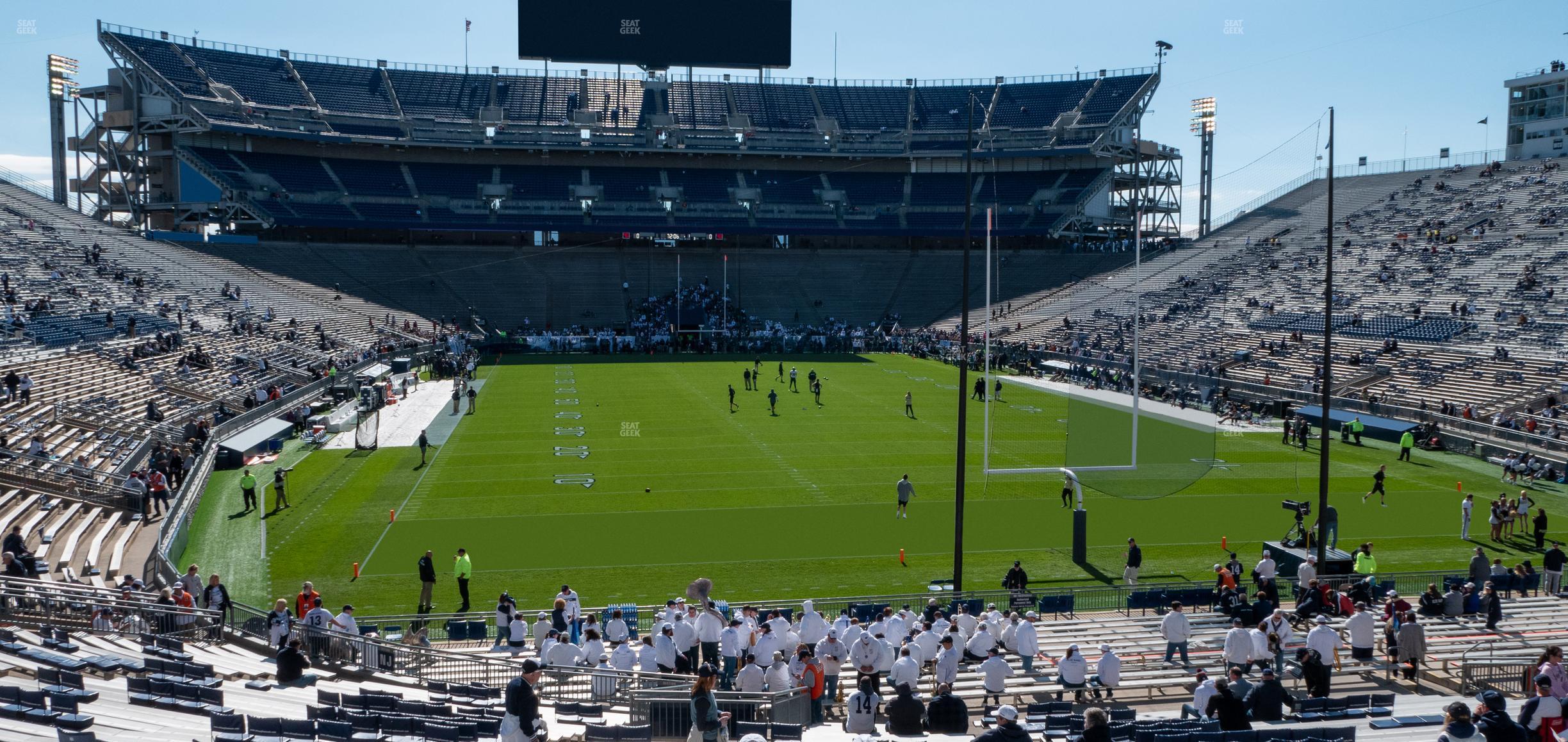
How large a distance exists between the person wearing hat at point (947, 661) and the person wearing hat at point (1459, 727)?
15.3 feet

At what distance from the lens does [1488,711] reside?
809cm

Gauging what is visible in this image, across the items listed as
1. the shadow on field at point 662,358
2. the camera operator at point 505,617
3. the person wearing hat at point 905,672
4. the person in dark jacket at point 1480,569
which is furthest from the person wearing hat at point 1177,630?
the shadow on field at point 662,358

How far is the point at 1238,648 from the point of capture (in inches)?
488

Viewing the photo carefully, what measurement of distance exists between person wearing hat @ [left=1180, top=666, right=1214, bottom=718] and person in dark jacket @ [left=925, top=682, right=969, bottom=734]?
212 cm

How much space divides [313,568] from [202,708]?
9269 mm

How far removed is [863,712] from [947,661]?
1549 millimetres

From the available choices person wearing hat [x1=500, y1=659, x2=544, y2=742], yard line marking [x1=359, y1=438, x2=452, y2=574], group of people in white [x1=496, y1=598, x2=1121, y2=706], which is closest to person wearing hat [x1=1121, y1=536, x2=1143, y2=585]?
group of people in white [x1=496, y1=598, x2=1121, y2=706]

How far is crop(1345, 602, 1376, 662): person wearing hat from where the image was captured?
43.3 ft

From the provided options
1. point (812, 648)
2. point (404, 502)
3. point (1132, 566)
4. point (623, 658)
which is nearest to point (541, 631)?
point (623, 658)

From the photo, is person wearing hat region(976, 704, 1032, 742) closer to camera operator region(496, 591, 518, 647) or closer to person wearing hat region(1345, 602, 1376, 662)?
person wearing hat region(1345, 602, 1376, 662)

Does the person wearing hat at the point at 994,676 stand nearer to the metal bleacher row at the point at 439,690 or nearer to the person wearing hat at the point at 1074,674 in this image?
the metal bleacher row at the point at 439,690

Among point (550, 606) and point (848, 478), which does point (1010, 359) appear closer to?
point (848, 478)

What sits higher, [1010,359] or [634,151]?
[634,151]

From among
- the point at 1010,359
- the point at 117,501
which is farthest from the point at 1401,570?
the point at 1010,359
